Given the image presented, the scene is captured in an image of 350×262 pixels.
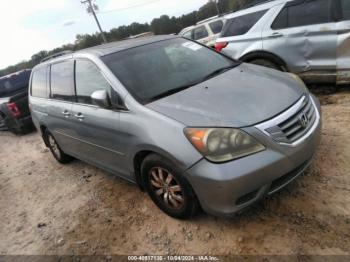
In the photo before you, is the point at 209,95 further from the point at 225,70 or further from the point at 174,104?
the point at 225,70

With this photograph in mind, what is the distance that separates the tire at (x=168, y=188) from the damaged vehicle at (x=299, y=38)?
3.42 meters

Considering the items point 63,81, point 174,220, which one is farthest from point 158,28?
point 174,220

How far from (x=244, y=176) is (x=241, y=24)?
4319mm

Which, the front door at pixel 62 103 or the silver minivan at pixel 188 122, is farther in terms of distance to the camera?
the front door at pixel 62 103

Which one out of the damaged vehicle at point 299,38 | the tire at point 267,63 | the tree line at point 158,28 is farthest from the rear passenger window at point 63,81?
the tree line at point 158,28

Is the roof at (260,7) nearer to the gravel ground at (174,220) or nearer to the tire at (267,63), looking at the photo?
the tire at (267,63)

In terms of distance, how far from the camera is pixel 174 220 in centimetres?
329

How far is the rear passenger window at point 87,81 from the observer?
3.56 meters

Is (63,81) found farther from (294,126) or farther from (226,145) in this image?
(294,126)

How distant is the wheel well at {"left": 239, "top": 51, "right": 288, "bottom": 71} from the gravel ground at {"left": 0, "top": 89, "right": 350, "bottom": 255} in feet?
2.97

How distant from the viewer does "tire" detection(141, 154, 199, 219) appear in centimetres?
284

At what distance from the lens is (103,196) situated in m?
4.24

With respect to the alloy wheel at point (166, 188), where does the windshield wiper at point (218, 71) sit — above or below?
above

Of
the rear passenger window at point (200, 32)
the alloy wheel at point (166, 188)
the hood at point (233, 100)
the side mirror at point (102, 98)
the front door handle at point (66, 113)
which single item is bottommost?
the rear passenger window at point (200, 32)
